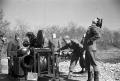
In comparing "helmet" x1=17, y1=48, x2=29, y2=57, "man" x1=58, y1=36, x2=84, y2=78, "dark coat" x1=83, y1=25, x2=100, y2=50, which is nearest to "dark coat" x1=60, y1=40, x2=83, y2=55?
"man" x1=58, y1=36, x2=84, y2=78

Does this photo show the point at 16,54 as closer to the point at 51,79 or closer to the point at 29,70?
the point at 29,70

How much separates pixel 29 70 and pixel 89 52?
205cm

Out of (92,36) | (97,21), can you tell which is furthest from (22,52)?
(97,21)

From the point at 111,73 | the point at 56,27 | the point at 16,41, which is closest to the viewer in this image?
the point at 16,41

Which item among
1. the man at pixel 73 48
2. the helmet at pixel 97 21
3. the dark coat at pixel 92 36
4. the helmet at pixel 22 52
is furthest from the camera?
the man at pixel 73 48

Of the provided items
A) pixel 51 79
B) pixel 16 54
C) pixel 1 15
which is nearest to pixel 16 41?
pixel 16 54

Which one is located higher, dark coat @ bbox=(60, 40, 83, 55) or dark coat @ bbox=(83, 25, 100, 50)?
dark coat @ bbox=(83, 25, 100, 50)

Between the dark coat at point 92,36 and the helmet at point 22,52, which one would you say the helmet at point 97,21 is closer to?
the dark coat at point 92,36

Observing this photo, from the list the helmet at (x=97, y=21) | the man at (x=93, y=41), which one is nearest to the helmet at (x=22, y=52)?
the man at (x=93, y=41)

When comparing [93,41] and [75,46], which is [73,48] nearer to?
[75,46]

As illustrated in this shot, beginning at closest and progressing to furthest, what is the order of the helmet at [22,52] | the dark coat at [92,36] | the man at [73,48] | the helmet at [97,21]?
1. the helmet at [22,52]
2. the dark coat at [92,36]
3. the helmet at [97,21]
4. the man at [73,48]

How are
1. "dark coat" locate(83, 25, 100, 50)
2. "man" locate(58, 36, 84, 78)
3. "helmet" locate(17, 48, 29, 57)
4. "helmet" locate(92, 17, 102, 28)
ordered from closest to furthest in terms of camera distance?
1. "helmet" locate(17, 48, 29, 57)
2. "dark coat" locate(83, 25, 100, 50)
3. "helmet" locate(92, 17, 102, 28)
4. "man" locate(58, 36, 84, 78)

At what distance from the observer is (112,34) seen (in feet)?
181

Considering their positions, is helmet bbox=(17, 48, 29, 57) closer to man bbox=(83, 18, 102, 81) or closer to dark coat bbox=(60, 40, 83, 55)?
man bbox=(83, 18, 102, 81)
